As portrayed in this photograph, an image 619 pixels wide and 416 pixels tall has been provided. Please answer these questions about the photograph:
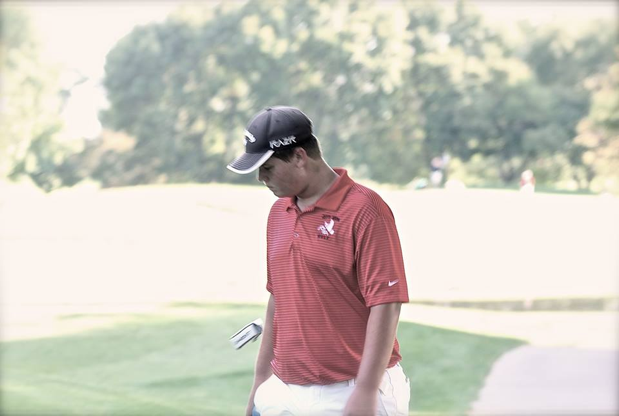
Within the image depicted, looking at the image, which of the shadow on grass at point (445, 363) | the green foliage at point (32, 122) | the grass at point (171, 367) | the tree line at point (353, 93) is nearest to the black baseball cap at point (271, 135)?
the grass at point (171, 367)

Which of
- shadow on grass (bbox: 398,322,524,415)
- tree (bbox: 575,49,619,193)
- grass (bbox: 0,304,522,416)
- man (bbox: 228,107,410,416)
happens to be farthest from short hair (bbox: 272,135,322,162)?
tree (bbox: 575,49,619,193)

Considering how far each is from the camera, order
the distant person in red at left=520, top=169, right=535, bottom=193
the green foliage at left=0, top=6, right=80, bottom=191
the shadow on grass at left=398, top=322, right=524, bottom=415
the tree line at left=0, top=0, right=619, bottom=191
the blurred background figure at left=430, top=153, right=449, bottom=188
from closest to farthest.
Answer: the shadow on grass at left=398, top=322, right=524, bottom=415 < the distant person in red at left=520, top=169, right=535, bottom=193 < the green foliage at left=0, top=6, right=80, bottom=191 < the tree line at left=0, top=0, right=619, bottom=191 < the blurred background figure at left=430, top=153, right=449, bottom=188

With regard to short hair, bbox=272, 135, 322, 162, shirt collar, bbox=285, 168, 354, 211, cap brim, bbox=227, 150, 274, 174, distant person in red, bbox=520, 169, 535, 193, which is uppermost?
short hair, bbox=272, 135, 322, 162

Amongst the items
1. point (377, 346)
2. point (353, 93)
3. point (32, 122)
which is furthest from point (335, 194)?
point (353, 93)

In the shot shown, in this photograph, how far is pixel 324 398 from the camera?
182cm

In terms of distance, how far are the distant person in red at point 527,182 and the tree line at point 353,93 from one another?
244mm

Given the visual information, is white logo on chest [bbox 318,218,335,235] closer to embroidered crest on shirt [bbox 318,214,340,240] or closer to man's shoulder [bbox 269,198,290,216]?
embroidered crest on shirt [bbox 318,214,340,240]

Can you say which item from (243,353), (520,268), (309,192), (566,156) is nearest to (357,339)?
(309,192)

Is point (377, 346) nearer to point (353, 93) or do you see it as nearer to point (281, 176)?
point (281, 176)

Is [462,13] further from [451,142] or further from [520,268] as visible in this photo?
[520,268]

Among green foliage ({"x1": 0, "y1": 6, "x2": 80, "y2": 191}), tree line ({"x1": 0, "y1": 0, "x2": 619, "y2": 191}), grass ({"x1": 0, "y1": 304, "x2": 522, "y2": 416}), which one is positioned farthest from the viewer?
tree line ({"x1": 0, "y1": 0, "x2": 619, "y2": 191})

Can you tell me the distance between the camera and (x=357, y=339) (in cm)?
→ 181

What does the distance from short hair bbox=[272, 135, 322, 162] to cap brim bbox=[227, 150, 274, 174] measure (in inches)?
0.8

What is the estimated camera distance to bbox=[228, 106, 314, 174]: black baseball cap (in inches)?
70.0
